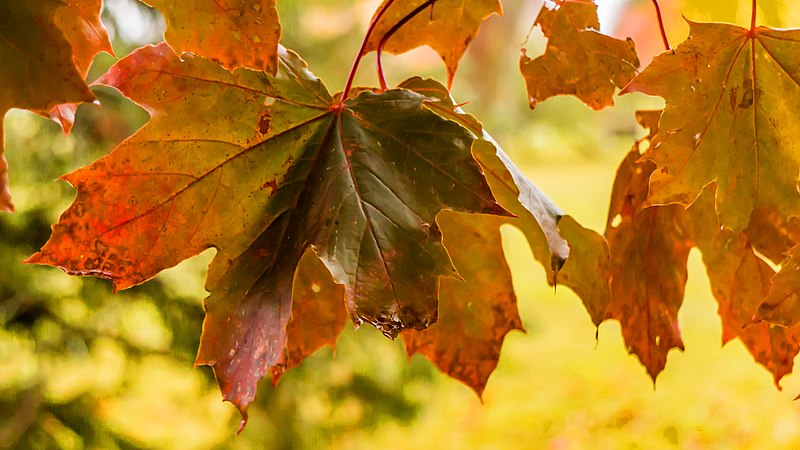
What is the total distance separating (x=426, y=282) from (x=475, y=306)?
136 millimetres

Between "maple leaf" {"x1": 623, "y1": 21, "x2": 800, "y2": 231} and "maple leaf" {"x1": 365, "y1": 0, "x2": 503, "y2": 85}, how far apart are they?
5.8 inches

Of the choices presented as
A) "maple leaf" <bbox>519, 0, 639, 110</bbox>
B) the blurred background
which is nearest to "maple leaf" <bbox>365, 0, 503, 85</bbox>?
"maple leaf" <bbox>519, 0, 639, 110</bbox>

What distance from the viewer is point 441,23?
516 millimetres

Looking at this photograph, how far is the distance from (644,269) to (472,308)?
122 mm

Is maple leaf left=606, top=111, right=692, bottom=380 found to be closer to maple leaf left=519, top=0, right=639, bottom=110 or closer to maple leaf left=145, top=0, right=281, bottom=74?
maple leaf left=519, top=0, right=639, bottom=110

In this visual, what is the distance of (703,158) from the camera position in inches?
15.9

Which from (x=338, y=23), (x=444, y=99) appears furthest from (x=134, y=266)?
(x=338, y=23)

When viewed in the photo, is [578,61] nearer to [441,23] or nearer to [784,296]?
[441,23]

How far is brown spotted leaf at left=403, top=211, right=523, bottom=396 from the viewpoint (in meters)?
0.48

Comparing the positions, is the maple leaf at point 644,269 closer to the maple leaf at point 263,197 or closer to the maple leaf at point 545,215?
the maple leaf at point 545,215

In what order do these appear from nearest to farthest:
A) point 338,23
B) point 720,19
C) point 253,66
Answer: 1. point 253,66
2. point 720,19
3. point 338,23

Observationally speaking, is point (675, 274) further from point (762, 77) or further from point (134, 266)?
point (134, 266)

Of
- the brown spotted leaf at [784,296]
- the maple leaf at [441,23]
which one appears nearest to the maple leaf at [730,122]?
the brown spotted leaf at [784,296]

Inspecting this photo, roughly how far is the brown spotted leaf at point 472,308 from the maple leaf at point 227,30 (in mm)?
176
